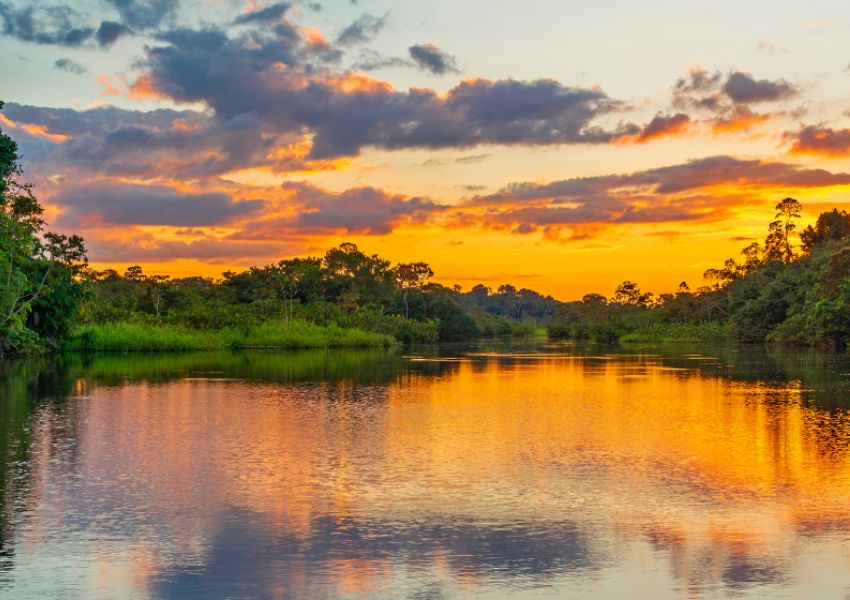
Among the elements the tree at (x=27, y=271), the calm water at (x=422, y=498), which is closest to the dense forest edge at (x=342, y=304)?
the tree at (x=27, y=271)

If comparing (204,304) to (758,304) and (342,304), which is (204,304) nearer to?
(342,304)

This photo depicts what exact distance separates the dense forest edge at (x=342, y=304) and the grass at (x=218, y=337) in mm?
100

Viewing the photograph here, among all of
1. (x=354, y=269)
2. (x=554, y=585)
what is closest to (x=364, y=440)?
(x=554, y=585)

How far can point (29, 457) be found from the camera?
16484 mm

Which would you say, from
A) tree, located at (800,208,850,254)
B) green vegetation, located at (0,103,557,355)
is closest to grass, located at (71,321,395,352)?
green vegetation, located at (0,103,557,355)

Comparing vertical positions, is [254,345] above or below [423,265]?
below

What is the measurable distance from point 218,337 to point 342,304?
1210 inches

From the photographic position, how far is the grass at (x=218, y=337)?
201 feet

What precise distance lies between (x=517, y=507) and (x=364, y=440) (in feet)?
22.7

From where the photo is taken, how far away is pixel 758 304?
94688 mm

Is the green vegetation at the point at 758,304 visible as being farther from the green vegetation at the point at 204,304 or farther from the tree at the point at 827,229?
the green vegetation at the point at 204,304

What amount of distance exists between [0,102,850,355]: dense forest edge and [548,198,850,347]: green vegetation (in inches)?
6.7

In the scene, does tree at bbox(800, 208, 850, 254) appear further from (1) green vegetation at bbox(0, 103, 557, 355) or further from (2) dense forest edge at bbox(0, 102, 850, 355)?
(1) green vegetation at bbox(0, 103, 557, 355)

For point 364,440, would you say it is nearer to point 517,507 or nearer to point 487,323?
point 517,507
